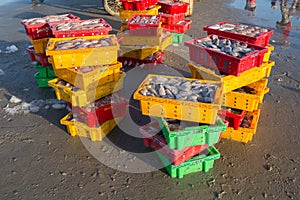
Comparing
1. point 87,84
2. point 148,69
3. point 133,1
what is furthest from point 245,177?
point 133,1

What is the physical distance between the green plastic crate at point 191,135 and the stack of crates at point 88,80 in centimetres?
173

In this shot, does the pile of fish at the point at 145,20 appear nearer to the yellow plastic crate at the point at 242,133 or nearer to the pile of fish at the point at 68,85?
the pile of fish at the point at 68,85

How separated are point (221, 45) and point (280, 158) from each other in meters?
2.77

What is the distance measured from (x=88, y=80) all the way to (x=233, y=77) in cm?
306

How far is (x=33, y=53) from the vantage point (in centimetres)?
804

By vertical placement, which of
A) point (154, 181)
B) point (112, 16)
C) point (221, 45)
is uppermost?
point (221, 45)

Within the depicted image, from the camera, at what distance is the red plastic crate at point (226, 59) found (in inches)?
218

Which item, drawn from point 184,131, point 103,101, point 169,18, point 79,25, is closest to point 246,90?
point 184,131

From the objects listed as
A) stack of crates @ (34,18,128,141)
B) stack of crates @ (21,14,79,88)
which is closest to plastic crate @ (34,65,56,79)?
stack of crates @ (21,14,79,88)

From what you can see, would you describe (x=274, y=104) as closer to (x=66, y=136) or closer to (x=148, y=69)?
(x=148, y=69)

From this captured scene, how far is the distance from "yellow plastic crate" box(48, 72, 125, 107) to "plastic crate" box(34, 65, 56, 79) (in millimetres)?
1826

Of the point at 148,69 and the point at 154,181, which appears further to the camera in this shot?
the point at 148,69

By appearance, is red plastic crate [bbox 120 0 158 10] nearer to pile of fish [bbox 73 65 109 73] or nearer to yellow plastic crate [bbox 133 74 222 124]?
pile of fish [bbox 73 65 109 73]

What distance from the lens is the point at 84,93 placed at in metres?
5.84
